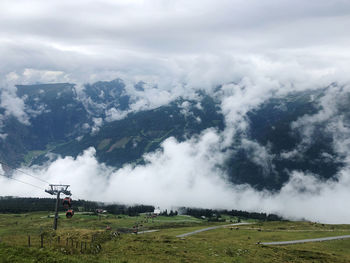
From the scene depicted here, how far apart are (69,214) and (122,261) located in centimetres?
5593

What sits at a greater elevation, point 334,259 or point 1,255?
point 1,255

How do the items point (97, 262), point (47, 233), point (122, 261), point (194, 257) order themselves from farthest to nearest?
point (47, 233), point (194, 257), point (122, 261), point (97, 262)

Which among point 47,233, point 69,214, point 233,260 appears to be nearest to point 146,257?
point 233,260

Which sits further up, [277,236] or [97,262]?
[97,262]

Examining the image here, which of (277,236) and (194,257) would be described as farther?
(277,236)

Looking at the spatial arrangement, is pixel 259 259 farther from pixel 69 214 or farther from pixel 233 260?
pixel 69 214

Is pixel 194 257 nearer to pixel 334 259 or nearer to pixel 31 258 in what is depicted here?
pixel 31 258

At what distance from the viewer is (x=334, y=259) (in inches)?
2655

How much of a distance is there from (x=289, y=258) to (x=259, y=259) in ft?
26.1

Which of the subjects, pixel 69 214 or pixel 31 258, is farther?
pixel 69 214

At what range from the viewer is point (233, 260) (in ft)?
185

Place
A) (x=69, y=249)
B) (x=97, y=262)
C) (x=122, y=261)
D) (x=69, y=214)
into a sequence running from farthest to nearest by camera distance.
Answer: (x=69, y=214), (x=69, y=249), (x=122, y=261), (x=97, y=262)

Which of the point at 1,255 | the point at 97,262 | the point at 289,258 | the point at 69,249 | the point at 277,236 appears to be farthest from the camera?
the point at 277,236

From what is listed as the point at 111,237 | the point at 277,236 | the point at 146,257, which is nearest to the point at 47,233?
the point at 111,237
